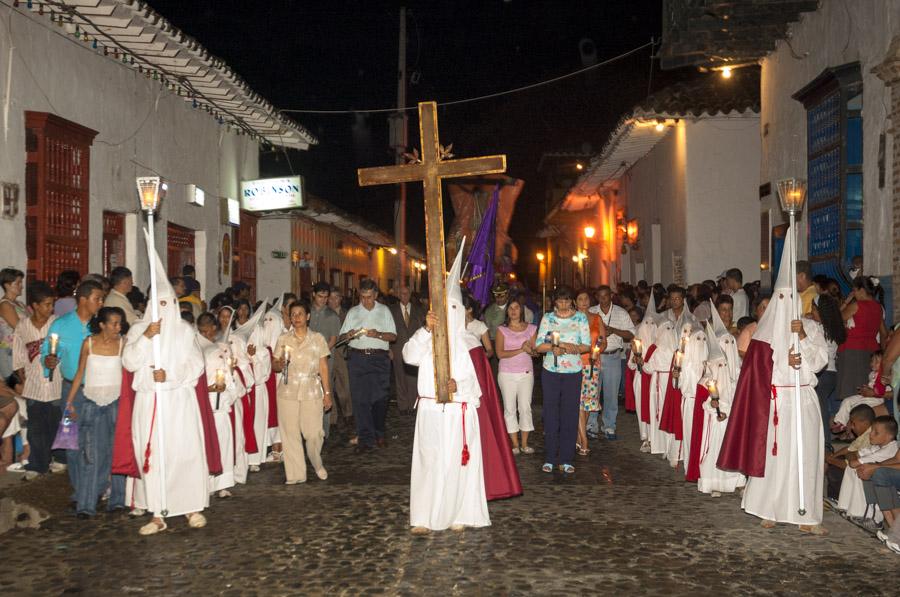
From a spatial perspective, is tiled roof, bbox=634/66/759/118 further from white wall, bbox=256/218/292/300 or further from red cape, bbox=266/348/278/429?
white wall, bbox=256/218/292/300

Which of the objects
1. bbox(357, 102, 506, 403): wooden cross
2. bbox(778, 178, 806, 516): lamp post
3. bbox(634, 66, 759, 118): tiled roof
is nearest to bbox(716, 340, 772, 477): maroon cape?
bbox(778, 178, 806, 516): lamp post

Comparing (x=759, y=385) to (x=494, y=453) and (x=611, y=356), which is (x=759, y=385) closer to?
(x=494, y=453)

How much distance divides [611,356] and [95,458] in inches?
253

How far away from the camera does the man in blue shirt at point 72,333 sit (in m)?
8.42

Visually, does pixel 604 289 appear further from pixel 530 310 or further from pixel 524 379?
pixel 530 310

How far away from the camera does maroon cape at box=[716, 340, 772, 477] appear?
24.9 feet

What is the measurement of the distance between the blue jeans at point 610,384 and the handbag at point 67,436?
628 cm

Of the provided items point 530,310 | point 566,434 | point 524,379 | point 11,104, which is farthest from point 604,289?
point 11,104

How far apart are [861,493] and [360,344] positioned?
5.77 meters

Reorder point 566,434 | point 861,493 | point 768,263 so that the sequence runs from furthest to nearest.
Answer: point 768,263
point 566,434
point 861,493

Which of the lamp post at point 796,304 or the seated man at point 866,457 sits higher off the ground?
the lamp post at point 796,304

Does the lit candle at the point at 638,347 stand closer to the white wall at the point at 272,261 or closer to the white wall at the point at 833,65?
the white wall at the point at 833,65

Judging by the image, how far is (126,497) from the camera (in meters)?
7.81

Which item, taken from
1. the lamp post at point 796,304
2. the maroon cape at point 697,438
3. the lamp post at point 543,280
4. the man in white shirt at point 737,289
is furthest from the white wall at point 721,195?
the lamp post at point 796,304
